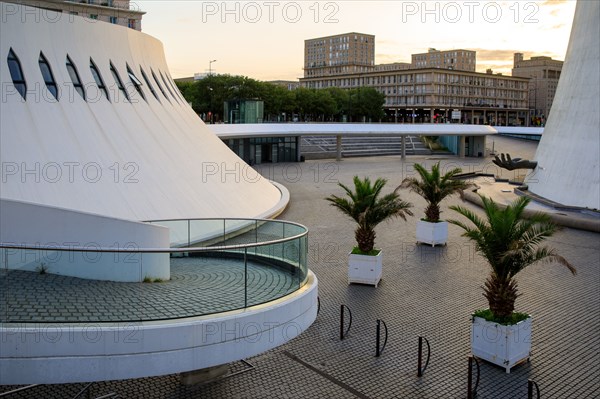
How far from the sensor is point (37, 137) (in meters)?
15.2

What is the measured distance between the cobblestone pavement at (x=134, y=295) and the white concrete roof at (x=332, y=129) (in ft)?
97.4

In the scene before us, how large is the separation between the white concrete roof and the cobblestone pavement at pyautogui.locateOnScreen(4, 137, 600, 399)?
20977 millimetres

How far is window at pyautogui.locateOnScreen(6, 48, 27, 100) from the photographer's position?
15.4m

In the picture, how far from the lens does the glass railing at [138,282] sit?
7.38m

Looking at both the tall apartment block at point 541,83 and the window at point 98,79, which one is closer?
the window at point 98,79

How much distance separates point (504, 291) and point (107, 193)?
1010 centimetres

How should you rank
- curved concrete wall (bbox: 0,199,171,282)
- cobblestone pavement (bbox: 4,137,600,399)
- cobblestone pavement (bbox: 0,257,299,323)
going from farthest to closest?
cobblestone pavement (bbox: 4,137,600,399) → curved concrete wall (bbox: 0,199,171,282) → cobblestone pavement (bbox: 0,257,299,323)

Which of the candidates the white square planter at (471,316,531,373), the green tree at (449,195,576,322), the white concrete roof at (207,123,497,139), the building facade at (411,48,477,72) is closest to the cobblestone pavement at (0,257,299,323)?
the white square planter at (471,316,531,373)

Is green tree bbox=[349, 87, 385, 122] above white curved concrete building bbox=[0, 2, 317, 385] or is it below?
above

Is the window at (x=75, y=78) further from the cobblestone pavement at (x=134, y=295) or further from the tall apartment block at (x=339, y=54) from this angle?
the tall apartment block at (x=339, y=54)

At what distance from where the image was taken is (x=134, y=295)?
787cm

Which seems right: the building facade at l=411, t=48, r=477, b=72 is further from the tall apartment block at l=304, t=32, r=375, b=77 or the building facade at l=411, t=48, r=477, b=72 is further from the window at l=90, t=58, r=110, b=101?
the window at l=90, t=58, r=110, b=101

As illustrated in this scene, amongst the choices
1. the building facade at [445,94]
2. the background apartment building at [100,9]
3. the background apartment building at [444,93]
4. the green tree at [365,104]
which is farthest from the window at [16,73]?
the building facade at [445,94]

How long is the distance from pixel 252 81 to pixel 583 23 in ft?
145
